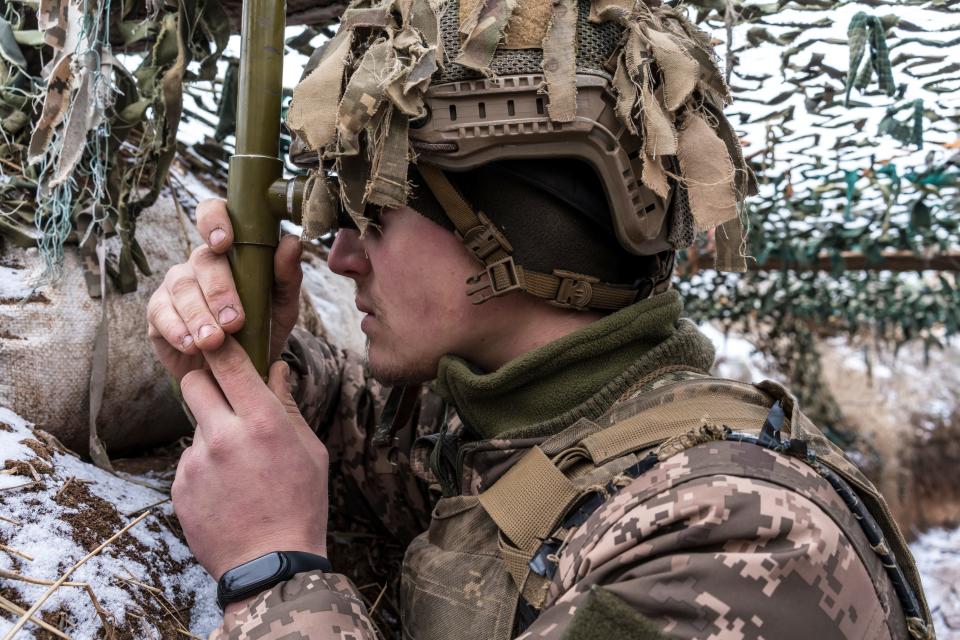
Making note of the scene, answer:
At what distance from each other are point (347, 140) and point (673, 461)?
0.75 metres

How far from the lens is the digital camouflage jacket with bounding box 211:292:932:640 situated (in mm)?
979

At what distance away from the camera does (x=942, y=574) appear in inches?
334

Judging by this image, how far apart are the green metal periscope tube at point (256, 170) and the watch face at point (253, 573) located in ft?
1.19

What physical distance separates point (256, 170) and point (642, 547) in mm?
968

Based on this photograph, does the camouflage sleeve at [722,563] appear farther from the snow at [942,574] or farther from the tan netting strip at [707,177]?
the snow at [942,574]

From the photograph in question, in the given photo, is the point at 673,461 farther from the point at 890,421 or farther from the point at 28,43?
the point at 890,421

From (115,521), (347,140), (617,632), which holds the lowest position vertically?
(115,521)

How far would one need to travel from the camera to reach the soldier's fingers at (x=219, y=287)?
1398 millimetres

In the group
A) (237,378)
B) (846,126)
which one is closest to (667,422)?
(237,378)

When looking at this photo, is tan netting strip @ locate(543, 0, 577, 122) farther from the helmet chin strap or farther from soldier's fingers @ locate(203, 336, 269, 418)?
soldier's fingers @ locate(203, 336, 269, 418)

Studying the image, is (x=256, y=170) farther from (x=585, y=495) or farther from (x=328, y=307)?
(x=328, y=307)

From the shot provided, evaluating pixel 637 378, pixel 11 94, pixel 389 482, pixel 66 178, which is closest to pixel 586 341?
pixel 637 378

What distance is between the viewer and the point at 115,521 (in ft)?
4.87

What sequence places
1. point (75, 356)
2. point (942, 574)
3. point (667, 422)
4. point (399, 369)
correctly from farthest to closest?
point (942, 574), point (75, 356), point (399, 369), point (667, 422)
